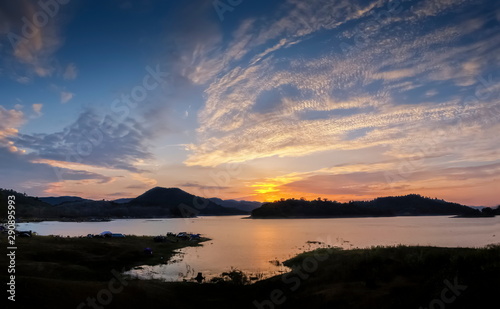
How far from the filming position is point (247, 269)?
185ft

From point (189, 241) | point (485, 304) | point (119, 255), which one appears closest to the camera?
point (485, 304)

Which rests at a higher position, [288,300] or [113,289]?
[113,289]

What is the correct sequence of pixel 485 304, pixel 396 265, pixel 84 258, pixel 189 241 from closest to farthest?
pixel 485 304 → pixel 396 265 → pixel 84 258 → pixel 189 241

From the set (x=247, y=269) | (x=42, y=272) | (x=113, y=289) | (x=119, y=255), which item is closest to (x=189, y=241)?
(x=119, y=255)

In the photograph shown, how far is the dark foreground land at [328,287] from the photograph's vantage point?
23188mm

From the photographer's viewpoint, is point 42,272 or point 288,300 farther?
point 42,272

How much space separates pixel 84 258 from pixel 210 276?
2341 centimetres

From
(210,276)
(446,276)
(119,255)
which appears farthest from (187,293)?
(119,255)

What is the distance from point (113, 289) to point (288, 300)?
17071 millimetres

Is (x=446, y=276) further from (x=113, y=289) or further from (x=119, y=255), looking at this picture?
(x=119, y=255)

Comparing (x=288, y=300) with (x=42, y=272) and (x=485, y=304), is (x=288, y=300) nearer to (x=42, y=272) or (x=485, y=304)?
(x=485, y=304)

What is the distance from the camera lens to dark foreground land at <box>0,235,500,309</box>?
76.1 feet

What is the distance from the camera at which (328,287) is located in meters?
30.9

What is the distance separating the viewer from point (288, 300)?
→ 30828 mm
